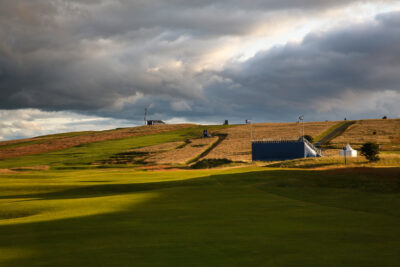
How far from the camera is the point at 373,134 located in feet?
383

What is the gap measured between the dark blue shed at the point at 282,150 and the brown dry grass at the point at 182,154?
15.8m

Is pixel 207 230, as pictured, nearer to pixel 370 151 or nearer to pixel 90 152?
pixel 370 151

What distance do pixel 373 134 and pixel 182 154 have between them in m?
55.4

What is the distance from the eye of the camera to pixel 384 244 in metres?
14.0

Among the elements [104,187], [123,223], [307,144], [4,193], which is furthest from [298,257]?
[307,144]

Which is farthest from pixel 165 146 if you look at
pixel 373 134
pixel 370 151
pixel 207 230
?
pixel 207 230

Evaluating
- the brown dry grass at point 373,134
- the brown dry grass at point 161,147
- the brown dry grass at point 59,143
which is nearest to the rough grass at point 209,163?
the brown dry grass at point 161,147

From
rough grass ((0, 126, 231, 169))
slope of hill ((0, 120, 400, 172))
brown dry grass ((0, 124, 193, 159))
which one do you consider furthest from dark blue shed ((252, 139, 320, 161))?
brown dry grass ((0, 124, 193, 159))

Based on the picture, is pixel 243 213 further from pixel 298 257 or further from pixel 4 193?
pixel 4 193

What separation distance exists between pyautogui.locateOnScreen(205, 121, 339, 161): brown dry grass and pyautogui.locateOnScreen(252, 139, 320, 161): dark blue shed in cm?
348

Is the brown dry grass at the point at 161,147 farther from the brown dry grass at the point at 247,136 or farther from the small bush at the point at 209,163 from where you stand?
the small bush at the point at 209,163

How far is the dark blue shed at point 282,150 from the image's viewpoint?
285 ft

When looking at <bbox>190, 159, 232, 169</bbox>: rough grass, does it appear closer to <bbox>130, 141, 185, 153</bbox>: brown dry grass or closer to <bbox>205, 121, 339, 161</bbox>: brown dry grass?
<bbox>205, 121, 339, 161</bbox>: brown dry grass

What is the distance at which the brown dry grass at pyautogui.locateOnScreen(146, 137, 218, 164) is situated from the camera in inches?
3620
